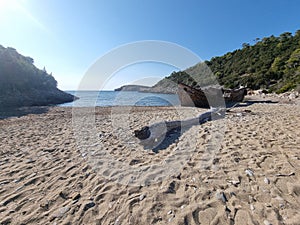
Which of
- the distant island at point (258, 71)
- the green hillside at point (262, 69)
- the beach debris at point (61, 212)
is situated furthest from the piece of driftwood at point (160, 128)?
the green hillside at point (262, 69)

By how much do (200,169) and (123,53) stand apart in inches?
215

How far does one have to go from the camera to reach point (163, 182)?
250 centimetres

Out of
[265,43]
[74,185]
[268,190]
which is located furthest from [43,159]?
[265,43]

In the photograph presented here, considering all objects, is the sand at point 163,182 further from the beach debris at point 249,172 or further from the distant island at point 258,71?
the distant island at point 258,71

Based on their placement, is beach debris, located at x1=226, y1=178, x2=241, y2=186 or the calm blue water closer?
beach debris, located at x1=226, y1=178, x2=241, y2=186

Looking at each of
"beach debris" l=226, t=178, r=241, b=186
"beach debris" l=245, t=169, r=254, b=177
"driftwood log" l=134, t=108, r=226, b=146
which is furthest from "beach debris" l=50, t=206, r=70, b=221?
"beach debris" l=245, t=169, r=254, b=177

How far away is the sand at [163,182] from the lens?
1.86m

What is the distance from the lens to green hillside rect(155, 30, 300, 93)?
30728 mm

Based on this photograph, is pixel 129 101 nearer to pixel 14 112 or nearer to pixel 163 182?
pixel 14 112

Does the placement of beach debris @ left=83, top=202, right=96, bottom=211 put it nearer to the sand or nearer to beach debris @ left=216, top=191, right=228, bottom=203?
the sand

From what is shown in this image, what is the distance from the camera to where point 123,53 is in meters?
6.32

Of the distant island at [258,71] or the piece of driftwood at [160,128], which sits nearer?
the piece of driftwood at [160,128]

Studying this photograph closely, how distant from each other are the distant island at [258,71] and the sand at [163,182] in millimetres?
13667

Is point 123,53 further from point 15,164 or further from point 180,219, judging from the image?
point 180,219
